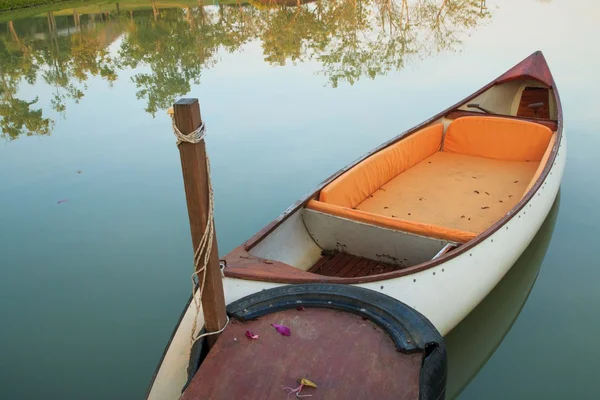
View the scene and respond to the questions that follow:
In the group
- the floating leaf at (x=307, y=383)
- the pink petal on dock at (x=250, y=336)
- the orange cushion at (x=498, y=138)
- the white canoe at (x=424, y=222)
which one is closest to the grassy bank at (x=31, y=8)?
the orange cushion at (x=498, y=138)

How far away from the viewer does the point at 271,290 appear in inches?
110

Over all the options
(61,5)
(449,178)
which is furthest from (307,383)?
(61,5)

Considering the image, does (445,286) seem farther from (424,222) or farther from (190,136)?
(190,136)

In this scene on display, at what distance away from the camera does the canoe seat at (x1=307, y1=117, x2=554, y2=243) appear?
4203 mm

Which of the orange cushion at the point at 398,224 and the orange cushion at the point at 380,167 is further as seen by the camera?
the orange cushion at the point at 380,167

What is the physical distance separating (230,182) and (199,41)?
10168 mm

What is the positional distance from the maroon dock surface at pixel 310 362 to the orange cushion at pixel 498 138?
3.33m

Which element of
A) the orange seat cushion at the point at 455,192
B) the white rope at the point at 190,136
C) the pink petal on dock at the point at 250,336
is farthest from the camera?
the orange seat cushion at the point at 455,192

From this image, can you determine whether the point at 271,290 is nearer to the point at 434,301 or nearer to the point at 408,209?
the point at 434,301

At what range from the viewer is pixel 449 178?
16.4 ft

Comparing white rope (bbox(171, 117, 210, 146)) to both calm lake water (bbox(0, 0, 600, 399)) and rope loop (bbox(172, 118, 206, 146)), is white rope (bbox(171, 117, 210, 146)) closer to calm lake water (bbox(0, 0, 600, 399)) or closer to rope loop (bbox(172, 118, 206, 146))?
rope loop (bbox(172, 118, 206, 146))

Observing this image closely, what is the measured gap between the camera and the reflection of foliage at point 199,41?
10.6 m

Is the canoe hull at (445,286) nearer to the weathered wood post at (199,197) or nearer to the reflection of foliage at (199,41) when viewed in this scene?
the weathered wood post at (199,197)

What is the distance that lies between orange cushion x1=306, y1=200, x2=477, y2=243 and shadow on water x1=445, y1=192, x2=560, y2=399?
76cm
